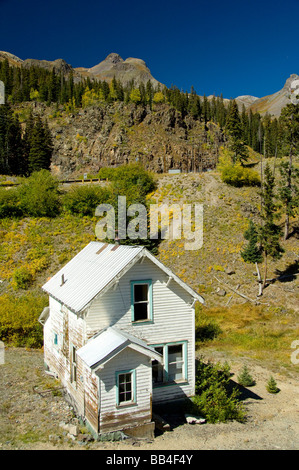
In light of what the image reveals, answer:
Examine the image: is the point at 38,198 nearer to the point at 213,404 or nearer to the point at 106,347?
the point at 106,347

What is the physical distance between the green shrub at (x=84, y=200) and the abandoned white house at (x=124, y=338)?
2946cm

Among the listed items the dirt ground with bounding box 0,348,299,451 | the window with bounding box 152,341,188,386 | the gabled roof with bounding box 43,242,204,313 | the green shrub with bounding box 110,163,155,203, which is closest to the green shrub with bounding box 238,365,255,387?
the dirt ground with bounding box 0,348,299,451

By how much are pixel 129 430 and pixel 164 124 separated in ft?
258

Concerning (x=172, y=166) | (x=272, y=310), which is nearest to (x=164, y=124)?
(x=172, y=166)

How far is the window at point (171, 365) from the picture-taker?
13.3 m

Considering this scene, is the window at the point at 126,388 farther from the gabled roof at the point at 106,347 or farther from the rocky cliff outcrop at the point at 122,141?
the rocky cliff outcrop at the point at 122,141

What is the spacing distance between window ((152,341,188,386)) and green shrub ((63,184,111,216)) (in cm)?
3204

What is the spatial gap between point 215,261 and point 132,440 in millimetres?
26872

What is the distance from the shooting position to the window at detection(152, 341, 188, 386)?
1327 centimetres

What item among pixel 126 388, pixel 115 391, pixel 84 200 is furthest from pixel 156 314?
pixel 84 200

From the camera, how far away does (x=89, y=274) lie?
14289 mm

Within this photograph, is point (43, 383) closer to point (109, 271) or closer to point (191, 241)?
point (109, 271)

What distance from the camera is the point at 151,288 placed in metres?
13.2

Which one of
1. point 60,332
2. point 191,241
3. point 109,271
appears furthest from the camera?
point 191,241
